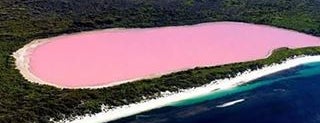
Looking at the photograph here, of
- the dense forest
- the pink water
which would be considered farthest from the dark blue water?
the pink water

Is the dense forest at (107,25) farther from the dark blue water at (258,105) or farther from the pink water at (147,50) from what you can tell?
the dark blue water at (258,105)

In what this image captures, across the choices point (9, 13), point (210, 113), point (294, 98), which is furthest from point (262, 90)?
point (9, 13)

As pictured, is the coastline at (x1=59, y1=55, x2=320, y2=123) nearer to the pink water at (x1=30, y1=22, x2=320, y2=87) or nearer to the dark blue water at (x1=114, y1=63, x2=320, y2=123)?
the dark blue water at (x1=114, y1=63, x2=320, y2=123)

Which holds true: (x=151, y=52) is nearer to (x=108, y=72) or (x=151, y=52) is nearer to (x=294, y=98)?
(x=108, y=72)

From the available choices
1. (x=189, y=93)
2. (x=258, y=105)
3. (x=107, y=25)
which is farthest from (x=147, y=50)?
(x=258, y=105)

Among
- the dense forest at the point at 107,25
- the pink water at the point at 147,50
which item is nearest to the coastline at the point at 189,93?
the dense forest at the point at 107,25
